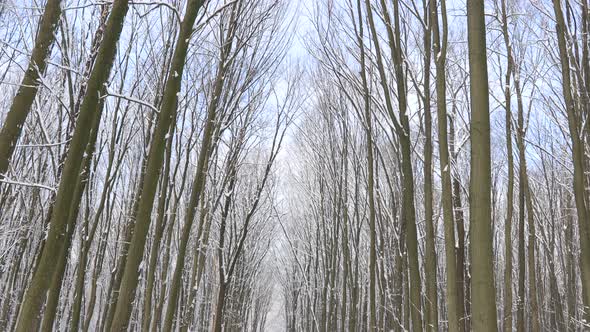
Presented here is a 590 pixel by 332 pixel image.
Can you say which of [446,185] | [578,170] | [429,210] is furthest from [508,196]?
[446,185]

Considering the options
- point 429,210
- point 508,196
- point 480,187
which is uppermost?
point 508,196

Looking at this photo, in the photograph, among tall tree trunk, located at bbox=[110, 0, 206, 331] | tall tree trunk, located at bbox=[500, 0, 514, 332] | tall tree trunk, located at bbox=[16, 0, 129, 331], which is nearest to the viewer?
tall tree trunk, located at bbox=[16, 0, 129, 331]

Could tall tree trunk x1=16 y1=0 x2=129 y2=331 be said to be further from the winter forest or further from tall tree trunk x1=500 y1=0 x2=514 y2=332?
tall tree trunk x1=500 y1=0 x2=514 y2=332

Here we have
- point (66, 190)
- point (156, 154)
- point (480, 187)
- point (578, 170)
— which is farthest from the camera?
point (578, 170)

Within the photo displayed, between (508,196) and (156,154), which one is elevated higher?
(508,196)

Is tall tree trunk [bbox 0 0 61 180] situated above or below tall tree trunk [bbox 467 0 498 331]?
above

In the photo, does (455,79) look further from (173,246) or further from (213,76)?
(173,246)

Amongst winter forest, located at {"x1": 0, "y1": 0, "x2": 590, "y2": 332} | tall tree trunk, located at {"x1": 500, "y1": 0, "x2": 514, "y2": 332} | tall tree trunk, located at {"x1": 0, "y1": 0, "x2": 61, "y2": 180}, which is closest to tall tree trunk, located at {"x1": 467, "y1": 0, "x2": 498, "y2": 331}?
winter forest, located at {"x1": 0, "y1": 0, "x2": 590, "y2": 332}

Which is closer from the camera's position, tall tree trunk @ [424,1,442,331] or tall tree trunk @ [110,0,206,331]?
tall tree trunk @ [110,0,206,331]

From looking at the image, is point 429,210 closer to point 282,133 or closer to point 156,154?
point 156,154

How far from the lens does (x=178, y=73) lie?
384cm

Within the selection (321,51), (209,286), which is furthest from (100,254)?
(209,286)

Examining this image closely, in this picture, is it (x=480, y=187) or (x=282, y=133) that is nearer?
(x=480, y=187)

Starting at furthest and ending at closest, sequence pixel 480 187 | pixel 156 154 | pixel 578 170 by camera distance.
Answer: pixel 578 170 < pixel 156 154 < pixel 480 187
